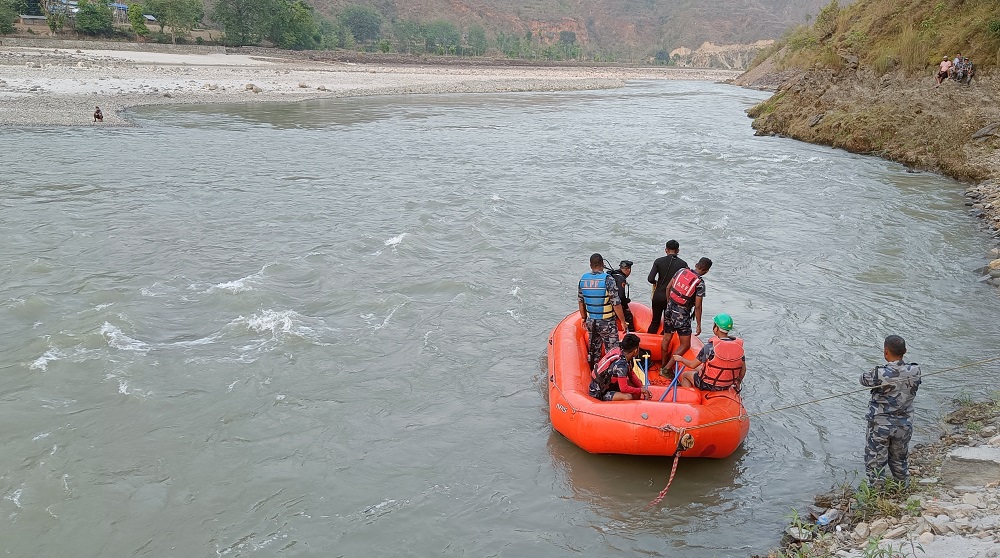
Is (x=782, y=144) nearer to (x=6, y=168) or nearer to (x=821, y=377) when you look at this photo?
(x=821, y=377)

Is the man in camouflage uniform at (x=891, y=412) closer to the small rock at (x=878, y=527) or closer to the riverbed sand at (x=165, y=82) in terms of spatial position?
the small rock at (x=878, y=527)

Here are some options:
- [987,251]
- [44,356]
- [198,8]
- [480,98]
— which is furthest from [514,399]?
[198,8]

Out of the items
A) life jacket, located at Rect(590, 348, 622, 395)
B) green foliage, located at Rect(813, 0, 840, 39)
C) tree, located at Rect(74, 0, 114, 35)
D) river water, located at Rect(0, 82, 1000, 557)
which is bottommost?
river water, located at Rect(0, 82, 1000, 557)

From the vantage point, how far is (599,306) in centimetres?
803

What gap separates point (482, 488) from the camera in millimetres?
6938

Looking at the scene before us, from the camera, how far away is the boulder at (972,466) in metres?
6.01

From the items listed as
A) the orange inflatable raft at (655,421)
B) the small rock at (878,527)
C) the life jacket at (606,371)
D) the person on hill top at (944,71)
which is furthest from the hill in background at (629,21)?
the small rock at (878,527)

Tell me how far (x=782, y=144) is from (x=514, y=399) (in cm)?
2319

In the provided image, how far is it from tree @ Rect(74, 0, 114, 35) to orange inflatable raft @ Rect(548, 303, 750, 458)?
75299 millimetres

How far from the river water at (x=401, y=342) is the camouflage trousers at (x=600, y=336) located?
0.88m

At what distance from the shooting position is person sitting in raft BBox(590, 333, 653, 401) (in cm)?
730

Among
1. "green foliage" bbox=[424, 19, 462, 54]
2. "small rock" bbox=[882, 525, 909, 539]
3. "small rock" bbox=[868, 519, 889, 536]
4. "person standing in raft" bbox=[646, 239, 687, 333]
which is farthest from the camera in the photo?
"green foliage" bbox=[424, 19, 462, 54]

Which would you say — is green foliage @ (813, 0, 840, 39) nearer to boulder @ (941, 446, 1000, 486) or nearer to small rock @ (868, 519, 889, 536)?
boulder @ (941, 446, 1000, 486)

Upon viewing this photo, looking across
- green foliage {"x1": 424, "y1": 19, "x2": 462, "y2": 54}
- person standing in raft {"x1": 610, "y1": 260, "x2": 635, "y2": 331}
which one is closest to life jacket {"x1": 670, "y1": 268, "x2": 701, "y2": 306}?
person standing in raft {"x1": 610, "y1": 260, "x2": 635, "y2": 331}
